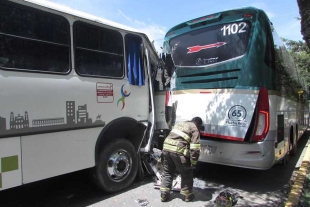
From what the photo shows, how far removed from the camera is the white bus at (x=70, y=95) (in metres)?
3.21

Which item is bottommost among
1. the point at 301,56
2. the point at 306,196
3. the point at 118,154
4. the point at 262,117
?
the point at 306,196

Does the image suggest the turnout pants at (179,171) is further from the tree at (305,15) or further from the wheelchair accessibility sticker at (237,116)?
the tree at (305,15)

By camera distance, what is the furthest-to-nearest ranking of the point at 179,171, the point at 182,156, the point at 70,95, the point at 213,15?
the point at 213,15 < the point at 179,171 < the point at 182,156 < the point at 70,95

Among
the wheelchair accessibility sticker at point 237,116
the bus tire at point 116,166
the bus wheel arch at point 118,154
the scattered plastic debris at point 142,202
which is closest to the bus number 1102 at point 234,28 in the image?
the wheelchair accessibility sticker at point 237,116

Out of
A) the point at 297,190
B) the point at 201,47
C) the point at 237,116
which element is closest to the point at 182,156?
the point at 237,116

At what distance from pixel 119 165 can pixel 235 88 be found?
2324 millimetres

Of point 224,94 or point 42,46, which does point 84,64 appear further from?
point 224,94

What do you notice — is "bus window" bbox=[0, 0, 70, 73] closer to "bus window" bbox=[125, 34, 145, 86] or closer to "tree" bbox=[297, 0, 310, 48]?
"bus window" bbox=[125, 34, 145, 86]

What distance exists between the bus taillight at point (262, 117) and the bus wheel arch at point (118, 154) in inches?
76.6

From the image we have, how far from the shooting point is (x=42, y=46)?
351 cm

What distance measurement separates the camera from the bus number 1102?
15.4 ft

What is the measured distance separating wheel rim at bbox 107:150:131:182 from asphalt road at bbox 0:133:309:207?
29cm

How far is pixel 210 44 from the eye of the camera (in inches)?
200

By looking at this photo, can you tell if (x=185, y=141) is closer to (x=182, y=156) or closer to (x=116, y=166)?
(x=182, y=156)
